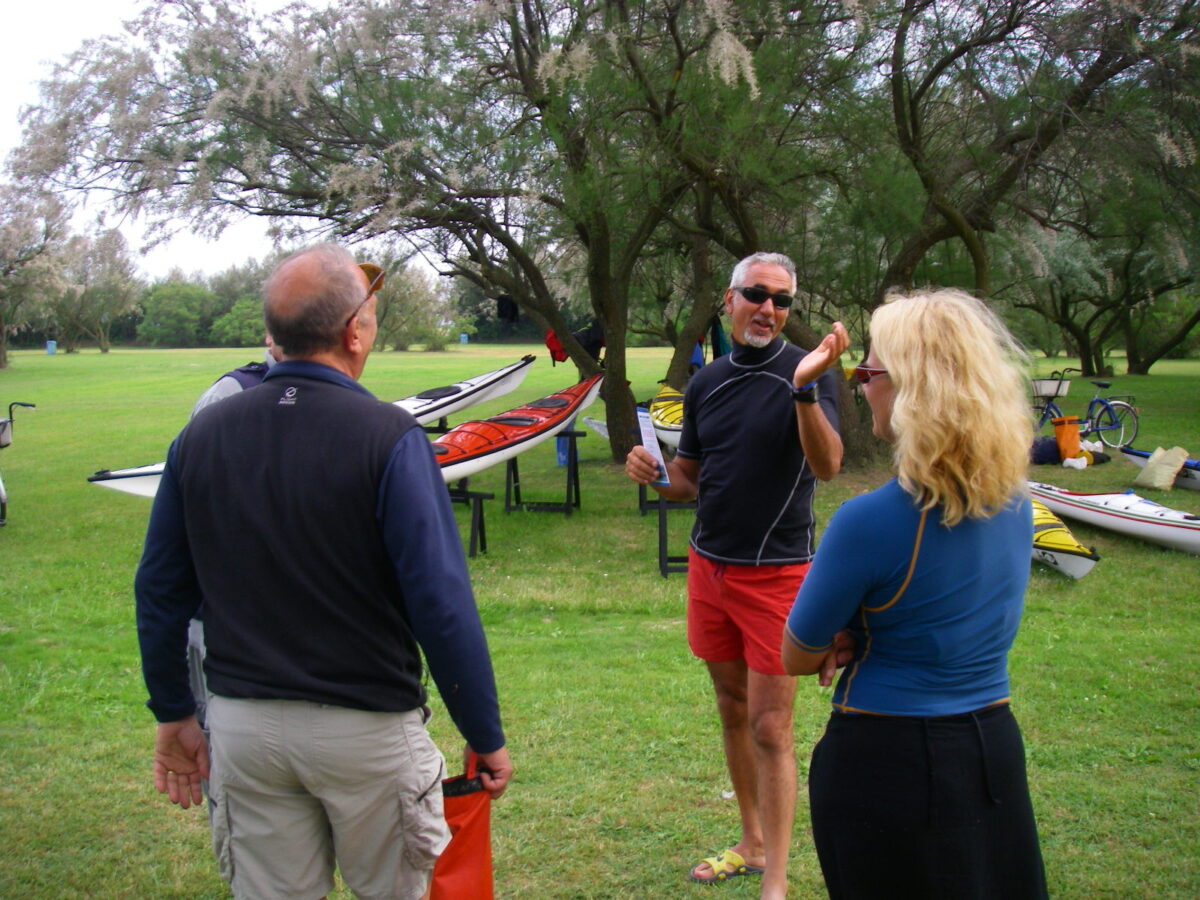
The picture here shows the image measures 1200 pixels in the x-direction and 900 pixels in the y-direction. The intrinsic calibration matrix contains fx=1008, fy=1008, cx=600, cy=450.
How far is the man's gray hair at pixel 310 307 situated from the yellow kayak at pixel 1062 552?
7.17 metres

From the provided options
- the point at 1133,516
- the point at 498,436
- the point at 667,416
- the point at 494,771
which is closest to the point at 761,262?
the point at 494,771

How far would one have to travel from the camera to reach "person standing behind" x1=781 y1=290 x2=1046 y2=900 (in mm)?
1957

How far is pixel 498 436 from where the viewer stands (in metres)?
10.7

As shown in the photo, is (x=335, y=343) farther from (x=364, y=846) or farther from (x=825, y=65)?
(x=825, y=65)

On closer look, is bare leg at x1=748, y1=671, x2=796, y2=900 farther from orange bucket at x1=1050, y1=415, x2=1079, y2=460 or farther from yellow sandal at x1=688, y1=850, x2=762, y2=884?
orange bucket at x1=1050, y1=415, x2=1079, y2=460

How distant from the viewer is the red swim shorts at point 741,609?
3.25 meters

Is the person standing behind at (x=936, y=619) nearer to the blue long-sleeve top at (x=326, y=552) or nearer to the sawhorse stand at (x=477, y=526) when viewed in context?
the blue long-sleeve top at (x=326, y=552)

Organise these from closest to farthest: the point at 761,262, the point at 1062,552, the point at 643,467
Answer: the point at 761,262 < the point at 643,467 < the point at 1062,552

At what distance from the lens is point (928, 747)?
1993 millimetres

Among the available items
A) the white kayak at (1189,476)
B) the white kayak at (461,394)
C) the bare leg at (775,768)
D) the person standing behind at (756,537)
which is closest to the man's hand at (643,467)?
the person standing behind at (756,537)

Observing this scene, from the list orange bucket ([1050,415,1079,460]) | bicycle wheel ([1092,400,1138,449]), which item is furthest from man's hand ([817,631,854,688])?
bicycle wheel ([1092,400,1138,449])

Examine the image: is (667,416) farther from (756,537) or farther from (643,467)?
(756,537)

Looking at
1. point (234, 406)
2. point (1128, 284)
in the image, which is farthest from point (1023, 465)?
point (1128, 284)

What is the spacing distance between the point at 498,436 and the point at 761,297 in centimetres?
737
